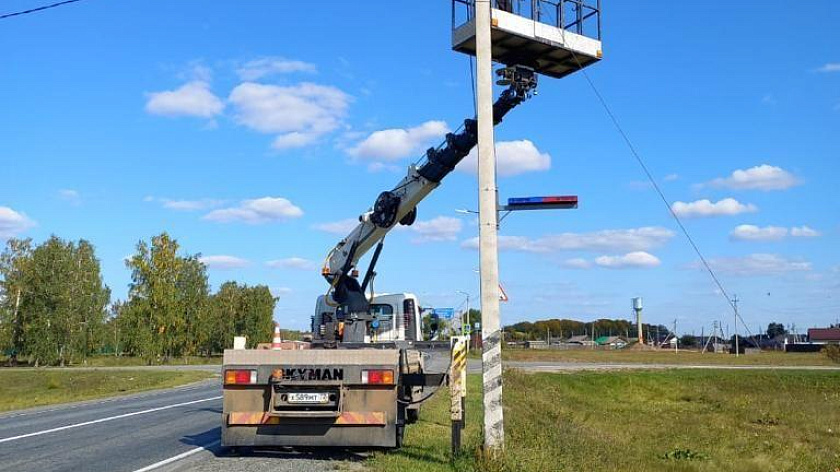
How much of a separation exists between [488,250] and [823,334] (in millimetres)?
155104

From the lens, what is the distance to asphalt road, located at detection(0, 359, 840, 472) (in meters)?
9.28

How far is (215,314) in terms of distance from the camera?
265 ft

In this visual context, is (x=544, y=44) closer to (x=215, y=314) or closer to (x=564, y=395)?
(x=564, y=395)

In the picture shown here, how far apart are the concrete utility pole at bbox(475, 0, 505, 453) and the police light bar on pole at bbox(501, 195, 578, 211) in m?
4.06

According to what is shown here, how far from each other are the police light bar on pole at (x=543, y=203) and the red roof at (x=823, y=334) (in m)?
144

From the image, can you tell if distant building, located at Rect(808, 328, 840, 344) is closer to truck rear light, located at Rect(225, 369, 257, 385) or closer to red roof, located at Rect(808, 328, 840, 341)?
red roof, located at Rect(808, 328, 840, 341)

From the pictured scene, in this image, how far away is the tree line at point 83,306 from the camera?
6494cm

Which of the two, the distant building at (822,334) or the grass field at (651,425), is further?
the distant building at (822,334)

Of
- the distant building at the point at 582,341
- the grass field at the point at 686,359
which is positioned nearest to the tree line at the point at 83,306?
the grass field at the point at 686,359

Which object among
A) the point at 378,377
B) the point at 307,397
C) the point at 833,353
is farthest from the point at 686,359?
the point at 307,397

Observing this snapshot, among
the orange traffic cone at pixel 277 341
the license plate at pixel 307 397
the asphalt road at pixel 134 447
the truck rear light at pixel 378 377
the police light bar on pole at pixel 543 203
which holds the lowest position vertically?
the asphalt road at pixel 134 447

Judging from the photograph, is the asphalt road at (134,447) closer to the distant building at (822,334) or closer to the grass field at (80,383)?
the grass field at (80,383)

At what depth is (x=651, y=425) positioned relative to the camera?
2150 centimetres

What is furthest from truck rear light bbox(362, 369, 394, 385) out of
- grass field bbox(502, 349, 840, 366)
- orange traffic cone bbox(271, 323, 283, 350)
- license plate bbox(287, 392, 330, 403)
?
grass field bbox(502, 349, 840, 366)
